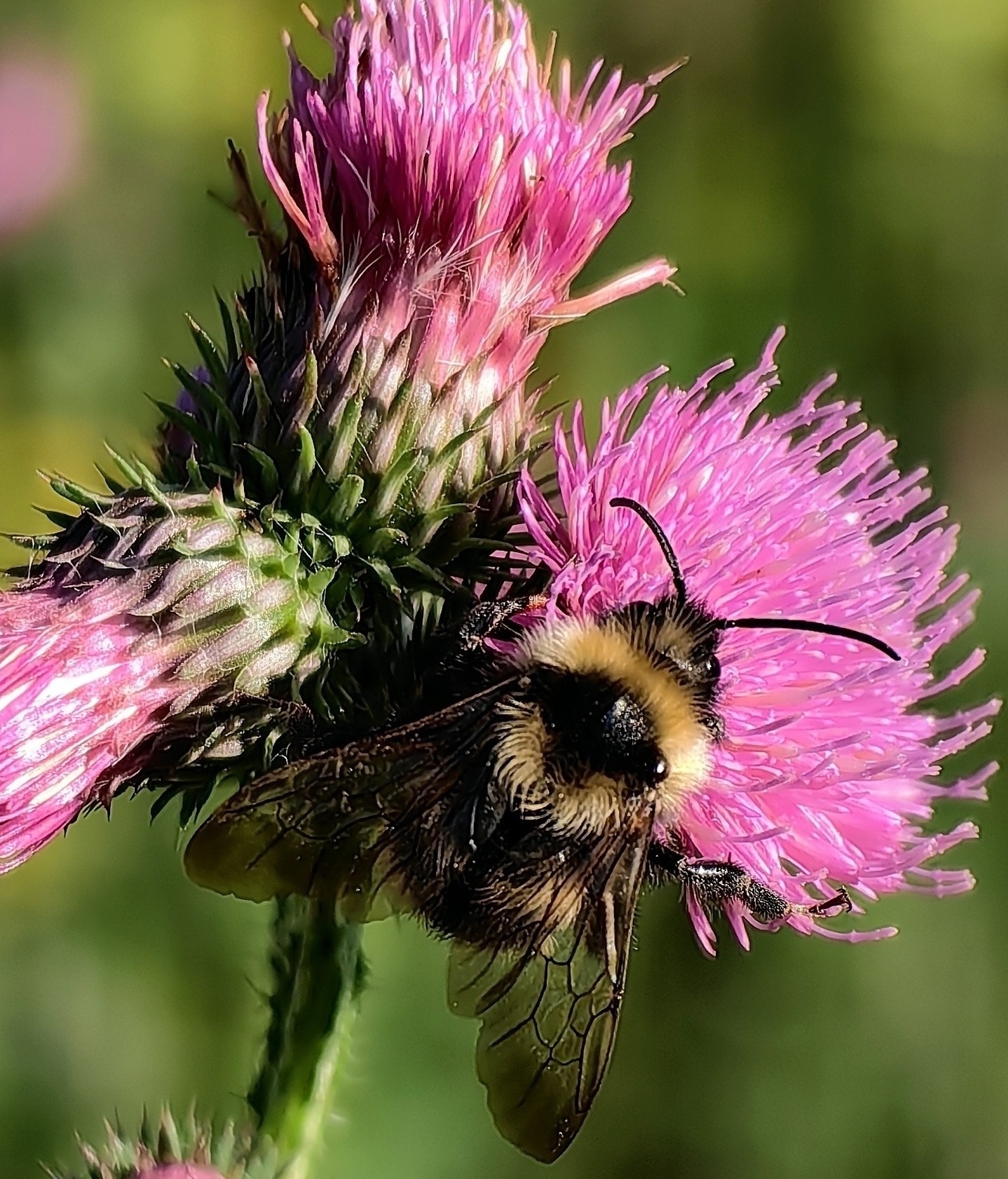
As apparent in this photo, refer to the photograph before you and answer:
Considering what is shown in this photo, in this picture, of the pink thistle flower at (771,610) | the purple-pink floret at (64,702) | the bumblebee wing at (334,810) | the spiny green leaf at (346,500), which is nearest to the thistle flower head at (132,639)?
the purple-pink floret at (64,702)

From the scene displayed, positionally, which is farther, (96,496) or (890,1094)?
(890,1094)

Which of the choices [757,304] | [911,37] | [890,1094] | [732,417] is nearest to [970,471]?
[757,304]

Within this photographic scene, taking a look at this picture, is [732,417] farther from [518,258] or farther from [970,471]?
[970,471]

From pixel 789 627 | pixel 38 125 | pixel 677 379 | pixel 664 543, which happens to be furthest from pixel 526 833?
pixel 38 125

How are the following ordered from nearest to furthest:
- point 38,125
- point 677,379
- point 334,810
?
1. point 334,810
2. point 38,125
3. point 677,379

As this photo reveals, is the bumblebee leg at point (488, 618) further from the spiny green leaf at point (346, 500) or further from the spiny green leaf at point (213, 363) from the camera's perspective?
the spiny green leaf at point (213, 363)

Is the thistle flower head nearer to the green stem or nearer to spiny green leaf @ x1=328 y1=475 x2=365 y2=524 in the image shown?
spiny green leaf @ x1=328 y1=475 x2=365 y2=524

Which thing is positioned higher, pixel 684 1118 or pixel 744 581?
pixel 744 581

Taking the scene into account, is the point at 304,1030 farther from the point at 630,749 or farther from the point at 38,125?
the point at 38,125
